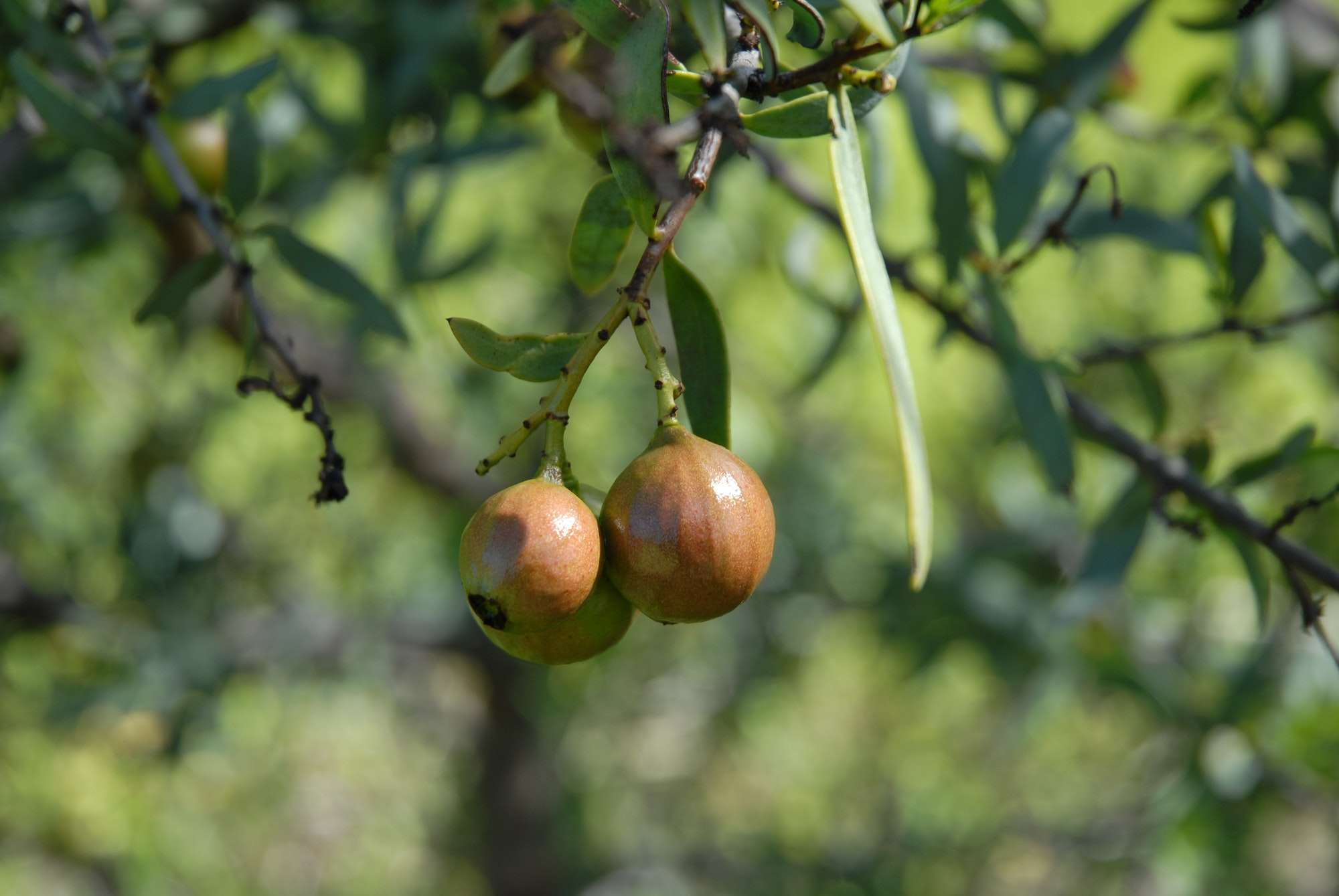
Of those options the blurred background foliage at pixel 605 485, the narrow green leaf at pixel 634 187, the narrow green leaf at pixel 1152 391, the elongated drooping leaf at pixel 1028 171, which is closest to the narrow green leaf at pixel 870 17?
the narrow green leaf at pixel 634 187

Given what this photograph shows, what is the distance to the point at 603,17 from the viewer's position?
582mm

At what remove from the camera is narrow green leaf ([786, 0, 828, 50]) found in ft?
1.89

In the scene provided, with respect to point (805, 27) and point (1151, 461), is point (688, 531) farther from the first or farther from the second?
point (1151, 461)

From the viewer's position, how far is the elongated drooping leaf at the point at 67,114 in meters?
0.87

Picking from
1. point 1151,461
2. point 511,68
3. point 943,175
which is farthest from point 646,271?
point 1151,461

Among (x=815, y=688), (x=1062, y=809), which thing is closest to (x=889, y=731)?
(x=815, y=688)

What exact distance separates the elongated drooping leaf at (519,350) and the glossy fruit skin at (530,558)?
0.07 m

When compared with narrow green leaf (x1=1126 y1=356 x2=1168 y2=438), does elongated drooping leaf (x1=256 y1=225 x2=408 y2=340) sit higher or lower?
higher

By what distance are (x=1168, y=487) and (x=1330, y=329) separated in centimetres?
125

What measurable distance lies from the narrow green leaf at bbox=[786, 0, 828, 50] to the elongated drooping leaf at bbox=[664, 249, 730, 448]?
0.15 metres

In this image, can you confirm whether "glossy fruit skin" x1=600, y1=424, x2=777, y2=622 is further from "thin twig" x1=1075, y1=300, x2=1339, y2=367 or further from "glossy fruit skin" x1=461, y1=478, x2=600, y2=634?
"thin twig" x1=1075, y1=300, x2=1339, y2=367

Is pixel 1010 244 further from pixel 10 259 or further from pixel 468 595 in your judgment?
pixel 10 259

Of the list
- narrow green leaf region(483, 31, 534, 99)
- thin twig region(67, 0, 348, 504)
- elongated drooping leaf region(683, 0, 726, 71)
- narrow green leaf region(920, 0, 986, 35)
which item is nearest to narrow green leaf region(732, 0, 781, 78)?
elongated drooping leaf region(683, 0, 726, 71)

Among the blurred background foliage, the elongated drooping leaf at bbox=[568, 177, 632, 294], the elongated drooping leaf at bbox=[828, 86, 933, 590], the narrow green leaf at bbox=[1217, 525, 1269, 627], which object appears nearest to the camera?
the elongated drooping leaf at bbox=[828, 86, 933, 590]
